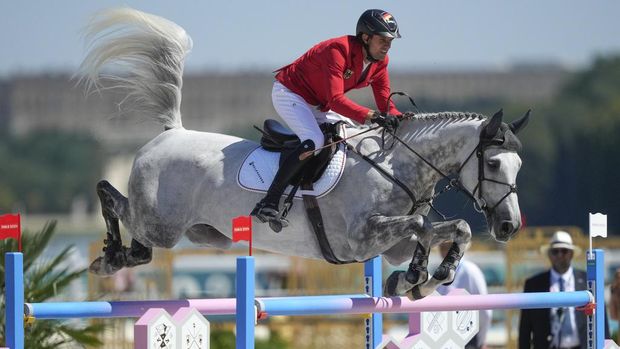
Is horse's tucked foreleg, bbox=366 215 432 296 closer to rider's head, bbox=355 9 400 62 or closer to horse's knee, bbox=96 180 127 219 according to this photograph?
rider's head, bbox=355 9 400 62

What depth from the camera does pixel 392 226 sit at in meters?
6.28

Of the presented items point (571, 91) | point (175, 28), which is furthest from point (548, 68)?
point (175, 28)

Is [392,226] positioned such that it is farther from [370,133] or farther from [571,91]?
[571,91]

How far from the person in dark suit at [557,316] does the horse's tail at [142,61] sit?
9.34ft

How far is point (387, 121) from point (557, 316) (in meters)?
2.75

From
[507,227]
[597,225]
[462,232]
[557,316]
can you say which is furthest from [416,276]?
[557,316]

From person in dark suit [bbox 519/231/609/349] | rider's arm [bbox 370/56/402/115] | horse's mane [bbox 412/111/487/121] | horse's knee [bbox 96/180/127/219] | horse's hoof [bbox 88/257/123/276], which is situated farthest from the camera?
person in dark suit [bbox 519/231/609/349]

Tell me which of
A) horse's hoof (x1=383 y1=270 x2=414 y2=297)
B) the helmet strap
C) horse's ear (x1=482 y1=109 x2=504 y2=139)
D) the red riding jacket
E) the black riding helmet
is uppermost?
the black riding helmet

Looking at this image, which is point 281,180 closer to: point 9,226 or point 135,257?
point 135,257

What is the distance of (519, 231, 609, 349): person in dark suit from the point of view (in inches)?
341

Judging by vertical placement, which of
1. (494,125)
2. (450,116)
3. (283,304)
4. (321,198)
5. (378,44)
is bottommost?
(283,304)

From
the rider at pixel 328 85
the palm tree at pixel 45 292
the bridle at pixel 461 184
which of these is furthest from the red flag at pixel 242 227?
the palm tree at pixel 45 292

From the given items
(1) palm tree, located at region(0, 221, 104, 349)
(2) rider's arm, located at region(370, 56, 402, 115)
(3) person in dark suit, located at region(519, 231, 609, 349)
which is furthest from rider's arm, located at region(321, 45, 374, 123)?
(3) person in dark suit, located at region(519, 231, 609, 349)

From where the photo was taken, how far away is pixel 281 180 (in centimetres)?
655
